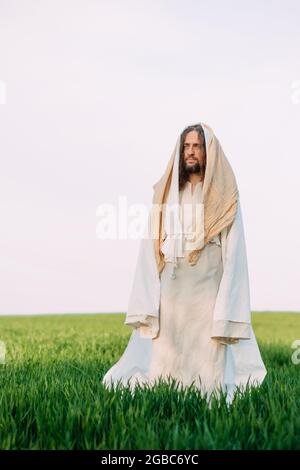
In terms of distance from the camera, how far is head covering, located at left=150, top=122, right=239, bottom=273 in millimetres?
6090

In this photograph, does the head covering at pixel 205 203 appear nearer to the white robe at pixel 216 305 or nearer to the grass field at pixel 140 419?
the white robe at pixel 216 305

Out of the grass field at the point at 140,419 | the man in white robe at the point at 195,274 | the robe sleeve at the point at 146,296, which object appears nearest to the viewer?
the grass field at the point at 140,419

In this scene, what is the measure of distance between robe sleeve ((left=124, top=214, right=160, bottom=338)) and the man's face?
811 millimetres

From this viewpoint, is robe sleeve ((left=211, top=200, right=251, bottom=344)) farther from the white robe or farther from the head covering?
the head covering

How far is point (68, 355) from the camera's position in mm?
10266

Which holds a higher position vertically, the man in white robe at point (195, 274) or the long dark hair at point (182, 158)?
the long dark hair at point (182, 158)

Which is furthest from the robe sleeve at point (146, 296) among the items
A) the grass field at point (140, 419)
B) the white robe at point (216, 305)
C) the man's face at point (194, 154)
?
the man's face at point (194, 154)

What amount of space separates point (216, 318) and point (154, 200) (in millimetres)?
1358

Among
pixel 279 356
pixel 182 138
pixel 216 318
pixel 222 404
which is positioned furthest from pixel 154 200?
pixel 279 356

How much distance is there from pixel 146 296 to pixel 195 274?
531mm

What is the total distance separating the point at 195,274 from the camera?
6.09 m

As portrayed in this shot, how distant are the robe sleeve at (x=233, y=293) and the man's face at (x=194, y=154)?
558mm

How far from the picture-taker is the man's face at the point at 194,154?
6234 millimetres
